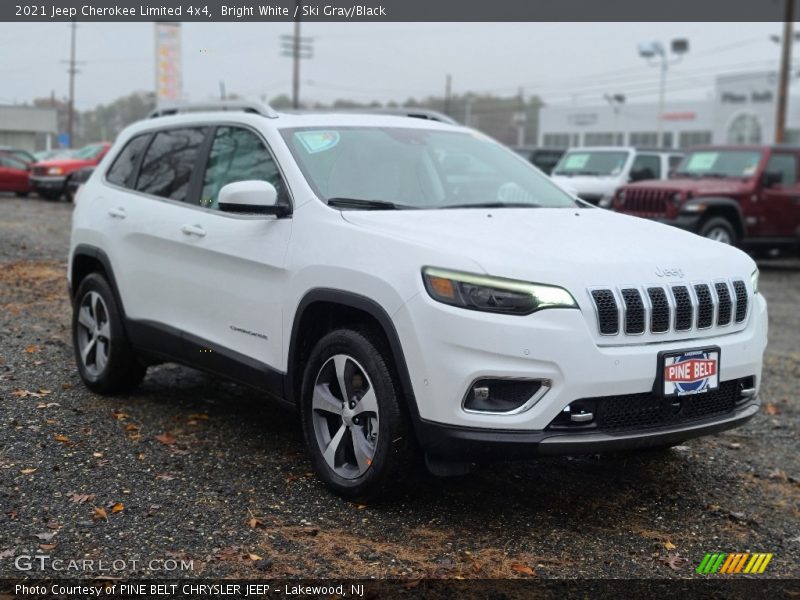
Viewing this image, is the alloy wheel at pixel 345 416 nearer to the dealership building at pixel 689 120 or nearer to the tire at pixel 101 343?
the tire at pixel 101 343

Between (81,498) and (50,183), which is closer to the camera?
(81,498)

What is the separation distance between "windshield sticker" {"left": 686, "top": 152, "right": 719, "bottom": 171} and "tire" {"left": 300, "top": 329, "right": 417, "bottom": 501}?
12.6 m

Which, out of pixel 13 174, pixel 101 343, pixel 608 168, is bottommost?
pixel 101 343

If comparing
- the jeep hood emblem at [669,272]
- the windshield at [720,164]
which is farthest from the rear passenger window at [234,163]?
the windshield at [720,164]

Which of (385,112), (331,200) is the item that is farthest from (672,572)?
(385,112)

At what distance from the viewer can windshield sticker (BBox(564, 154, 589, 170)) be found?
2075 cm

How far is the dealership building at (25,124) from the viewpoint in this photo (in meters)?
8.01

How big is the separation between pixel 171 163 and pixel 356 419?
95.6 inches

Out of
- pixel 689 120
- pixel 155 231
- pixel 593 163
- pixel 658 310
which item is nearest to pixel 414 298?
pixel 658 310

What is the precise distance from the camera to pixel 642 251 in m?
4.29

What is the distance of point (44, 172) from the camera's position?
24.7 metres

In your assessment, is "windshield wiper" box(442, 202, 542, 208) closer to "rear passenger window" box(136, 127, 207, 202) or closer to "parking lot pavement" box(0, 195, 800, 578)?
"parking lot pavement" box(0, 195, 800, 578)

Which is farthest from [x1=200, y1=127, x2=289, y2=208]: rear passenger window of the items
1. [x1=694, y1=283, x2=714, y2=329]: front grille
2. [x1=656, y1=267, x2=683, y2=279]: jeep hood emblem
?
[x1=694, y1=283, x2=714, y2=329]: front grille

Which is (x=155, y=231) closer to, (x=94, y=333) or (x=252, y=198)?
(x=94, y=333)
